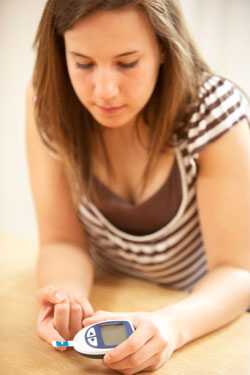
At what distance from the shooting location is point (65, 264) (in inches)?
48.1

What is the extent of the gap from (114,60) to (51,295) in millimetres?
402

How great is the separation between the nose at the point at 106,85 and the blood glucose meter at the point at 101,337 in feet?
1.21

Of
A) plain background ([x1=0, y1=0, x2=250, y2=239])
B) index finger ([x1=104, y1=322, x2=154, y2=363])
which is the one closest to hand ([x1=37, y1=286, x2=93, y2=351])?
index finger ([x1=104, y1=322, x2=154, y2=363])

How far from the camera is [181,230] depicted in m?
1.25

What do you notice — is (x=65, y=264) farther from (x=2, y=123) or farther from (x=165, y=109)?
(x=2, y=123)

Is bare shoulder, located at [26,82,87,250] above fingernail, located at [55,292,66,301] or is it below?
above

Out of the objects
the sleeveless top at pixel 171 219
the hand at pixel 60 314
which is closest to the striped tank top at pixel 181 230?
the sleeveless top at pixel 171 219

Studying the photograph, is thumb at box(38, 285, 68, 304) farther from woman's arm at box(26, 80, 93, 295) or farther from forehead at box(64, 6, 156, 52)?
forehead at box(64, 6, 156, 52)

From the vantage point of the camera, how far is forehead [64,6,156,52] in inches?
39.4

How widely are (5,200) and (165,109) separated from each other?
129cm

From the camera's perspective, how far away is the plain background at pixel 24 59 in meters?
1.84

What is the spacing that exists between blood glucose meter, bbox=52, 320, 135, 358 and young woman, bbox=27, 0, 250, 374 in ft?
0.06

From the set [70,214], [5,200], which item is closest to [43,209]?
[70,214]

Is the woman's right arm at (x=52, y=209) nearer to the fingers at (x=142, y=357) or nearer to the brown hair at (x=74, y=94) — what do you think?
A: the brown hair at (x=74, y=94)
